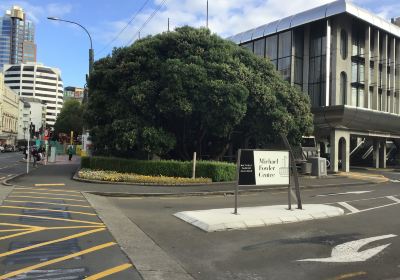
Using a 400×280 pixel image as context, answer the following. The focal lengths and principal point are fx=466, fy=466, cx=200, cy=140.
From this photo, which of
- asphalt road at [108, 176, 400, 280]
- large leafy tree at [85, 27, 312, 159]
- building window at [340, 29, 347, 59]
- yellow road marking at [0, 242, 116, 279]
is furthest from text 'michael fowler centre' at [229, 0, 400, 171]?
yellow road marking at [0, 242, 116, 279]

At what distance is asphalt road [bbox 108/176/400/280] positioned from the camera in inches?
285

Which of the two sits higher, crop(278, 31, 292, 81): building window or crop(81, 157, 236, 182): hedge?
crop(278, 31, 292, 81): building window

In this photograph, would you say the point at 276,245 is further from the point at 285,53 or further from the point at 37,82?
the point at 37,82

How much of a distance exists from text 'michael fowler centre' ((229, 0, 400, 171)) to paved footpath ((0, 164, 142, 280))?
31.4 meters

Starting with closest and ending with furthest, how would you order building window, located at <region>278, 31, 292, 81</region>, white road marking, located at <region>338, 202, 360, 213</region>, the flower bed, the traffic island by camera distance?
the traffic island → white road marking, located at <region>338, 202, 360, 213</region> → the flower bed → building window, located at <region>278, 31, 292, 81</region>

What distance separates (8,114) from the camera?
130000 mm

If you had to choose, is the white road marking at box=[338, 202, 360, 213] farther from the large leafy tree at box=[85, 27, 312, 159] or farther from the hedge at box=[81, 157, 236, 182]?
the large leafy tree at box=[85, 27, 312, 159]

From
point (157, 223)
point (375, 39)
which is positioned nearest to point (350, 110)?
point (375, 39)

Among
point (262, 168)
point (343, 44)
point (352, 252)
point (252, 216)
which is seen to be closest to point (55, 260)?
point (352, 252)

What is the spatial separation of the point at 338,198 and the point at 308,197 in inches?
49.5

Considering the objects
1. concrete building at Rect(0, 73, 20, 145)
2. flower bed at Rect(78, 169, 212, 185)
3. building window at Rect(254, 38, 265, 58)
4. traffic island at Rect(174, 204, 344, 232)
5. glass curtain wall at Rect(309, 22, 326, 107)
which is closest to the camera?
traffic island at Rect(174, 204, 344, 232)

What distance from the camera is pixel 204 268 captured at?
742cm

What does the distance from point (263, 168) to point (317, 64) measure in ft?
122

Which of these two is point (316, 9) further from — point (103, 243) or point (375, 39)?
point (103, 243)
